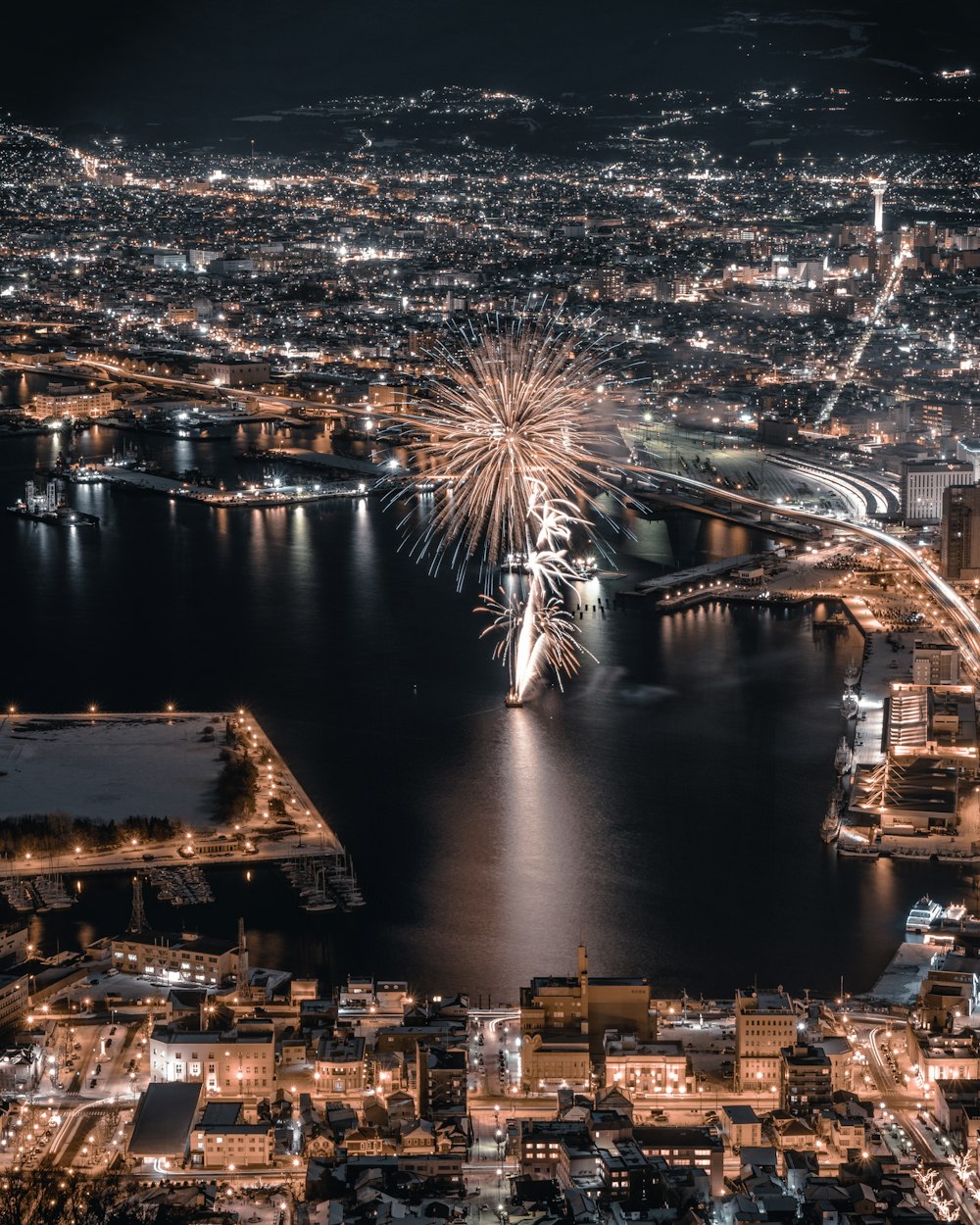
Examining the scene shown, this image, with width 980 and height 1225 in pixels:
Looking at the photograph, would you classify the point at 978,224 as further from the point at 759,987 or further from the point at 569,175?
the point at 759,987

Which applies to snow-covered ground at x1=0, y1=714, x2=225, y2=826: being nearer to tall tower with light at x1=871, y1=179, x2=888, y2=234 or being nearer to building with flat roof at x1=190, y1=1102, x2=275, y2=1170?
building with flat roof at x1=190, y1=1102, x2=275, y2=1170

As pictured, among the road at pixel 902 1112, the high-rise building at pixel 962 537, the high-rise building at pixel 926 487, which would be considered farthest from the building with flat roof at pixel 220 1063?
the high-rise building at pixel 926 487

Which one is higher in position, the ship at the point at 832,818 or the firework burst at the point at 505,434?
the firework burst at the point at 505,434

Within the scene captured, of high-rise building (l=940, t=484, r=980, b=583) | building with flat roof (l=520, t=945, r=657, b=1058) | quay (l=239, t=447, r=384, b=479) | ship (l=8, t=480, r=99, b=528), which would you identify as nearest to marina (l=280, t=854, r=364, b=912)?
building with flat roof (l=520, t=945, r=657, b=1058)

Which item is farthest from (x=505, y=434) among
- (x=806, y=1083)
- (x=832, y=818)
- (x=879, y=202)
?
(x=879, y=202)

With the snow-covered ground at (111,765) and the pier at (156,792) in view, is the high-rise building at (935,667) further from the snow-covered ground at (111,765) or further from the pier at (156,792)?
the snow-covered ground at (111,765)

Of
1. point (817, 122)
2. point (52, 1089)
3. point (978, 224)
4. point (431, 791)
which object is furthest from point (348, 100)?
point (52, 1089)
